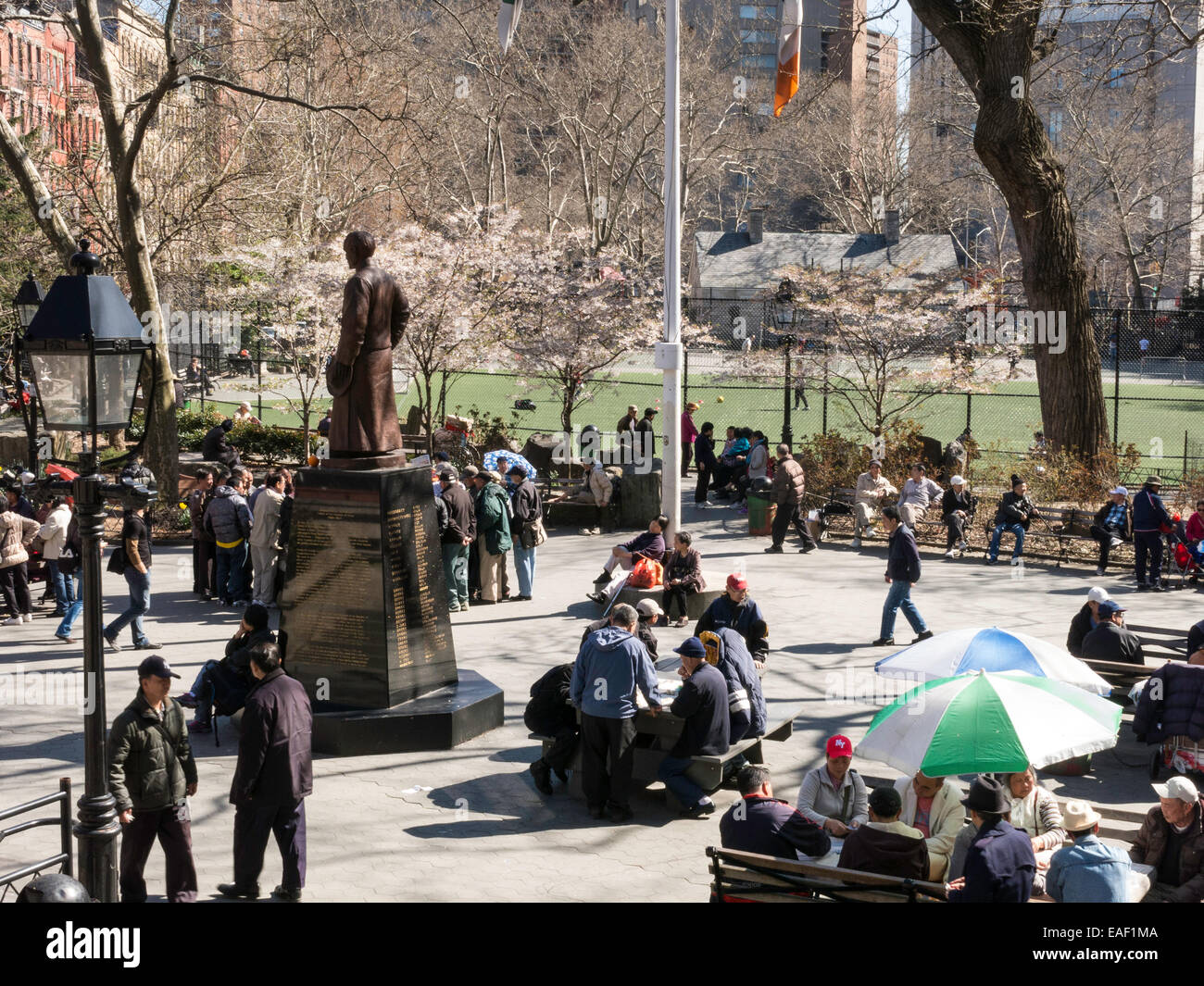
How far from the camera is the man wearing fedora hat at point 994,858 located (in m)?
6.83

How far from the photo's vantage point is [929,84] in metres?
62.4

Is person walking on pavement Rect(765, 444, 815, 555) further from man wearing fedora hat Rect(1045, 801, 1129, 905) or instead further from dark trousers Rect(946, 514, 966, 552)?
man wearing fedora hat Rect(1045, 801, 1129, 905)

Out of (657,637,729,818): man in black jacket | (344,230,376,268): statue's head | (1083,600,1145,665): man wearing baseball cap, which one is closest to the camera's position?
(657,637,729,818): man in black jacket

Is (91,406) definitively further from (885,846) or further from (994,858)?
(994,858)

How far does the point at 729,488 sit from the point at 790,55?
9.96 meters

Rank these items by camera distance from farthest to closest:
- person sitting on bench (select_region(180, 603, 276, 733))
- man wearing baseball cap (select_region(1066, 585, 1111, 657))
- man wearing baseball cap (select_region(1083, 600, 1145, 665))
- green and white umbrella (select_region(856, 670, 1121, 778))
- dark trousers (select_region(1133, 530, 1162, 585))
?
1. dark trousers (select_region(1133, 530, 1162, 585))
2. man wearing baseball cap (select_region(1066, 585, 1111, 657))
3. man wearing baseball cap (select_region(1083, 600, 1145, 665))
4. person sitting on bench (select_region(180, 603, 276, 733))
5. green and white umbrella (select_region(856, 670, 1121, 778))

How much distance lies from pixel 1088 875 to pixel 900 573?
306 inches

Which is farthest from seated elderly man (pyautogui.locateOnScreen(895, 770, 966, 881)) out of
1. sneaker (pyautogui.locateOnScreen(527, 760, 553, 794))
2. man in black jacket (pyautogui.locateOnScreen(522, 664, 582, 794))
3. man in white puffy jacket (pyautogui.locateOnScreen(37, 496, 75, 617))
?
man in white puffy jacket (pyautogui.locateOnScreen(37, 496, 75, 617))

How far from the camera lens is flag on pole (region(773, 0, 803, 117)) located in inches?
667

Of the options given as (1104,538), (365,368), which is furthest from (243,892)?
(1104,538)

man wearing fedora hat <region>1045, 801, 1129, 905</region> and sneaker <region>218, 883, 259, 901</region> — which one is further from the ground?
man wearing fedora hat <region>1045, 801, 1129, 905</region>

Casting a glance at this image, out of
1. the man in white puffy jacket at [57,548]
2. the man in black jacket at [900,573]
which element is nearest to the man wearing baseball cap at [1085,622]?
the man in black jacket at [900,573]

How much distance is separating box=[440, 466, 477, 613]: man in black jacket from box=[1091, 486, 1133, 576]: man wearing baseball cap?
8.96 meters

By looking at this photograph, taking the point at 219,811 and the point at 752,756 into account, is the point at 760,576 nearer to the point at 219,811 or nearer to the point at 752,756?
the point at 752,756
